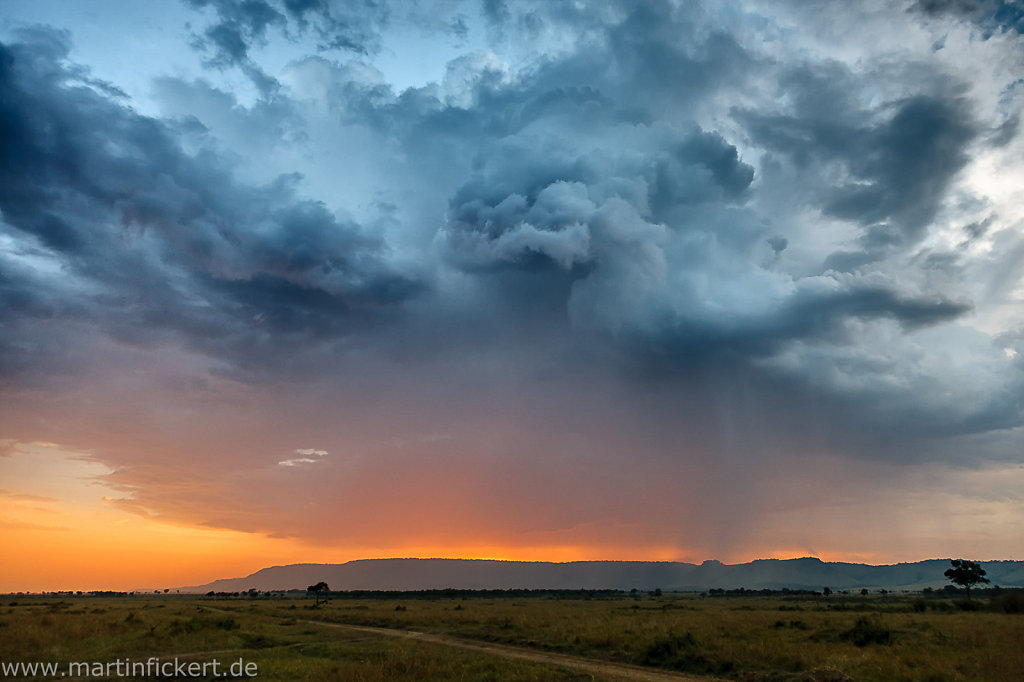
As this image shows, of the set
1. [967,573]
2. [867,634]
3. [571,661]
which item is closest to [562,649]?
[571,661]

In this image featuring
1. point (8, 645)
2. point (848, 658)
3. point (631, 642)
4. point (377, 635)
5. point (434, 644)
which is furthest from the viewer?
point (377, 635)

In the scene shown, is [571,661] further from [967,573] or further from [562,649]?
[967,573]

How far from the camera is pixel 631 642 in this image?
1399 inches

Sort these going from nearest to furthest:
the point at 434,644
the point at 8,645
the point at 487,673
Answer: the point at 487,673
the point at 8,645
the point at 434,644

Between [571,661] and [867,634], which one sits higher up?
[867,634]

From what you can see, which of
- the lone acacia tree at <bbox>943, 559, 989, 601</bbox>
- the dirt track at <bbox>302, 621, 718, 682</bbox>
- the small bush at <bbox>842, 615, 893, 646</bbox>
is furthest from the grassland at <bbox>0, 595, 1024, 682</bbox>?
the lone acacia tree at <bbox>943, 559, 989, 601</bbox>

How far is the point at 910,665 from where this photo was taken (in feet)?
85.2

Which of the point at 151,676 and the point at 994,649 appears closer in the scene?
the point at 151,676

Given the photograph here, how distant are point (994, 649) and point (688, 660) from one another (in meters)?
16.6

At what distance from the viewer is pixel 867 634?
1387 inches

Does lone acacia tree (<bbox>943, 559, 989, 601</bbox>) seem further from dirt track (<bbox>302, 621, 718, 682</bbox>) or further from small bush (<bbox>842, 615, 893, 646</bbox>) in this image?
dirt track (<bbox>302, 621, 718, 682</bbox>)

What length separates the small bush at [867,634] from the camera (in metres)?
34.4

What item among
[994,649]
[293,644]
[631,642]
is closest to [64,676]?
[293,644]

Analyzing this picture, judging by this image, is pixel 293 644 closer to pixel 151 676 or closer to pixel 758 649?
pixel 151 676
